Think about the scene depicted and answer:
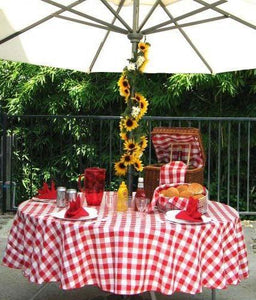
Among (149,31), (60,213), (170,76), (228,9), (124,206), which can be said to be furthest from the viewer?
(170,76)

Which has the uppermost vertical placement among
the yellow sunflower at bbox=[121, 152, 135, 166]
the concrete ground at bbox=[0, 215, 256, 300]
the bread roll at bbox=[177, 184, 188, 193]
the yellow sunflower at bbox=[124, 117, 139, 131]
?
the yellow sunflower at bbox=[124, 117, 139, 131]

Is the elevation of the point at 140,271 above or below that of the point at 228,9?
below

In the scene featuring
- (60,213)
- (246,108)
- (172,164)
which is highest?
(246,108)

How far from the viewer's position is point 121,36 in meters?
4.04

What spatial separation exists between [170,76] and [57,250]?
14.6 ft

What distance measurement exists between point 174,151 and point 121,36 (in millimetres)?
1209

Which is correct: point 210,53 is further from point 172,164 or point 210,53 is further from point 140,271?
point 140,271

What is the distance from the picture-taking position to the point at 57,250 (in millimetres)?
2432

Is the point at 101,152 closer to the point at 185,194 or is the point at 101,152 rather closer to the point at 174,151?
the point at 174,151

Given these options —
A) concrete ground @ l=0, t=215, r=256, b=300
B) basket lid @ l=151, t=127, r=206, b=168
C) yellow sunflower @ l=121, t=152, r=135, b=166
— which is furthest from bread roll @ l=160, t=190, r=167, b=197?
concrete ground @ l=0, t=215, r=256, b=300

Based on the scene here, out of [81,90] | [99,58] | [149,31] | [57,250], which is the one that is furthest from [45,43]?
[81,90]

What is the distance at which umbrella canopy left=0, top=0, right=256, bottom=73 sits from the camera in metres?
3.43

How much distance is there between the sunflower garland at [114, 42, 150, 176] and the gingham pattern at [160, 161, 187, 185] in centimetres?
12

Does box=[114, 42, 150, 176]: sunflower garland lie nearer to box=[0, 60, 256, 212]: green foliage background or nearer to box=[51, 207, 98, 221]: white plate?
box=[51, 207, 98, 221]: white plate
